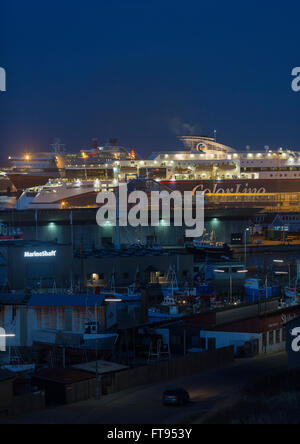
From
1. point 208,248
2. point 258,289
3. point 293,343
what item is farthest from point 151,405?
point 208,248

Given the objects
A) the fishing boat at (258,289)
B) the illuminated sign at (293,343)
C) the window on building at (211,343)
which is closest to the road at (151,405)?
the illuminated sign at (293,343)

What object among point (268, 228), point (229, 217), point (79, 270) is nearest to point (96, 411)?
point (79, 270)

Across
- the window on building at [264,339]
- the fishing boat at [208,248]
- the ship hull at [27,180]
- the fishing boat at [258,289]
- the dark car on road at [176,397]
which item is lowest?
the dark car on road at [176,397]

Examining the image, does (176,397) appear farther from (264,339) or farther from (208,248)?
(208,248)

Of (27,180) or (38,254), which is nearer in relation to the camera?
(38,254)

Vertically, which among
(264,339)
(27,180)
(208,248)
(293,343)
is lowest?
(264,339)

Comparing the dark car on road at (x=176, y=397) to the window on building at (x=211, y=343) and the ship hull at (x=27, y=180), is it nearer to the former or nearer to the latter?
the window on building at (x=211, y=343)
